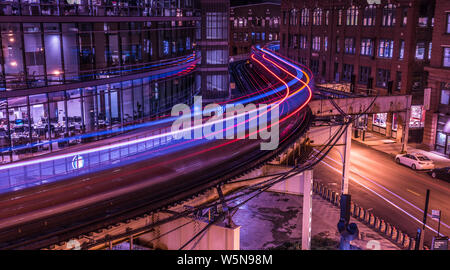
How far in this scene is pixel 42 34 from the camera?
22.2 meters

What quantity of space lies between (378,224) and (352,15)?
32.7 m

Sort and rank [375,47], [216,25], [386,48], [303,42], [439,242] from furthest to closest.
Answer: [303,42] → [375,47] → [386,48] → [216,25] → [439,242]

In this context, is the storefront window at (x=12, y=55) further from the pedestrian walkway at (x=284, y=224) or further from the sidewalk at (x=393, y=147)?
the sidewalk at (x=393, y=147)

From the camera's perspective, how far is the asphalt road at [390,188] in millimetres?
24953

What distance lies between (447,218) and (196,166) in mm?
14265

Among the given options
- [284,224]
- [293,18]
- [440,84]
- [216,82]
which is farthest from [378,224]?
[293,18]

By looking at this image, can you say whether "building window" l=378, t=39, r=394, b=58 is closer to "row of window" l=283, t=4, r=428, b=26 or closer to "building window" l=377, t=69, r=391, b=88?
"building window" l=377, t=69, r=391, b=88

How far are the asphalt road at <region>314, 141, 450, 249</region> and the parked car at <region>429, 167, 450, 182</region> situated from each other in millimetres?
335

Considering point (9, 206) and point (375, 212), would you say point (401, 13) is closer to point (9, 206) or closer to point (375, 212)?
point (375, 212)

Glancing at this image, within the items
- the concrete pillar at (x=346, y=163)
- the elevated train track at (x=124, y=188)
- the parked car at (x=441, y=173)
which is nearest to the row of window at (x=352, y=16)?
the parked car at (x=441, y=173)

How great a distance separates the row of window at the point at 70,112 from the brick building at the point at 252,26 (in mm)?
76959

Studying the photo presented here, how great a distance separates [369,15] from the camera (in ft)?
157

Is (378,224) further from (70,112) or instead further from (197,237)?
(70,112)

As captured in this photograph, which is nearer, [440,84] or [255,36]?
[440,84]
